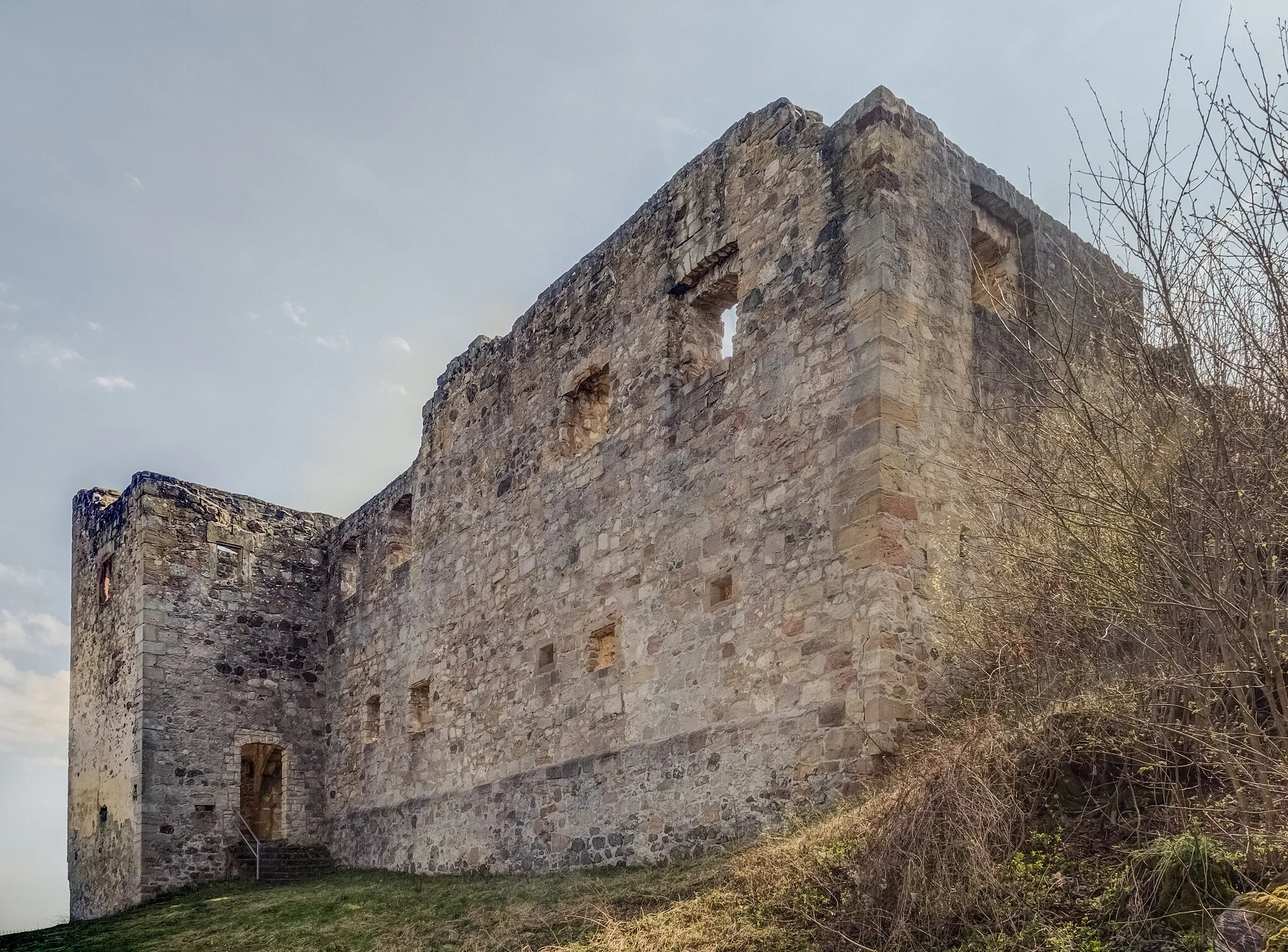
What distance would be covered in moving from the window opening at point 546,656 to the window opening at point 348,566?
6390mm

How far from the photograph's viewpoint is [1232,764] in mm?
4996

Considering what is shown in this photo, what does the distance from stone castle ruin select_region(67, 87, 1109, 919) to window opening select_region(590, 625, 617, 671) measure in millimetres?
38

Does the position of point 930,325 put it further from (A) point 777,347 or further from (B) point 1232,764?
(B) point 1232,764

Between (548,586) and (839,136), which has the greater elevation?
(839,136)

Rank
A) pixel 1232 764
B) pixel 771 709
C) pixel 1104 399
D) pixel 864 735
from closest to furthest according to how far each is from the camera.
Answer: pixel 1232 764 → pixel 1104 399 → pixel 864 735 → pixel 771 709

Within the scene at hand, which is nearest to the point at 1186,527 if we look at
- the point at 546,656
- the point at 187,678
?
the point at 546,656

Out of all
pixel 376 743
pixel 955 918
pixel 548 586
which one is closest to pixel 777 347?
pixel 548 586

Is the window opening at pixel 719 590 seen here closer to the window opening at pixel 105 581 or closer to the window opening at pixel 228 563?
the window opening at pixel 228 563

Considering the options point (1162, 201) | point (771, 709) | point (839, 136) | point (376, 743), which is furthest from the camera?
point (376, 743)

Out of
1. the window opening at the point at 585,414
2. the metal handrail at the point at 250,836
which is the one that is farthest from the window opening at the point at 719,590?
the metal handrail at the point at 250,836

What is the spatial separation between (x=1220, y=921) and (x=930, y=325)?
5066 mm

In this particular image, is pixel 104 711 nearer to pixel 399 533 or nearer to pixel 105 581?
pixel 105 581

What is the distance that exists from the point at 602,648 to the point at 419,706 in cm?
429

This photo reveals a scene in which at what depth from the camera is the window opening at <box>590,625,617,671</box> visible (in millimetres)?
10406
